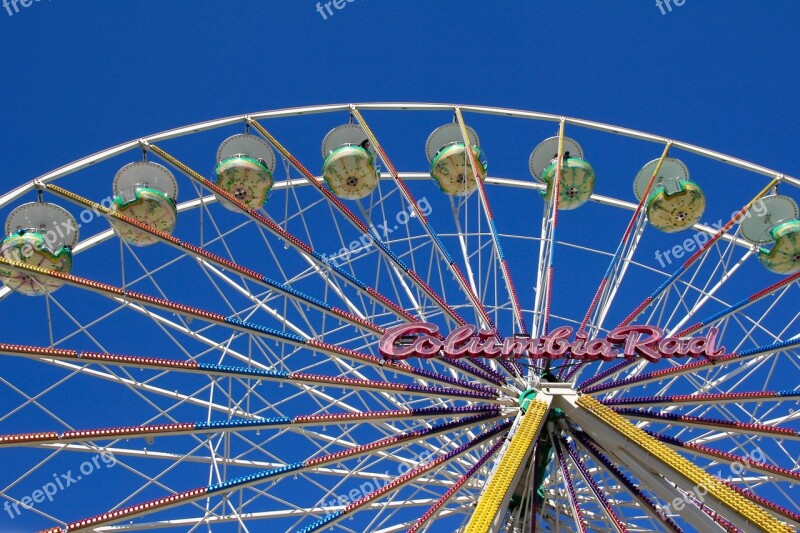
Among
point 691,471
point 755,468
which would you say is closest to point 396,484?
point 691,471

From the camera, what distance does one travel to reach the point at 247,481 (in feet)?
41.9

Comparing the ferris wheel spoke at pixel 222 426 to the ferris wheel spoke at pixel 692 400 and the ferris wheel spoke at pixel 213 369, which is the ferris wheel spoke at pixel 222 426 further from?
the ferris wheel spoke at pixel 692 400

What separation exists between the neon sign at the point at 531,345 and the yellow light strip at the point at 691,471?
1278 mm

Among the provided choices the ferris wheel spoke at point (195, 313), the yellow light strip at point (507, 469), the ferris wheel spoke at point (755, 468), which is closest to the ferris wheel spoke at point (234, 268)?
the ferris wheel spoke at point (195, 313)

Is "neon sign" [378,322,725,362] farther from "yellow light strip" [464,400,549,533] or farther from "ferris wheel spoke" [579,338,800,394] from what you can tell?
"yellow light strip" [464,400,549,533]

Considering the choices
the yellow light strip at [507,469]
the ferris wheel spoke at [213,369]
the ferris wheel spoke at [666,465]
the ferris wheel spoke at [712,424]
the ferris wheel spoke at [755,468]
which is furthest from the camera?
the ferris wheel spoke at [712,424]

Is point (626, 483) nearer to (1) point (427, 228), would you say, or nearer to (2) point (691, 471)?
(2) point (691, 471)

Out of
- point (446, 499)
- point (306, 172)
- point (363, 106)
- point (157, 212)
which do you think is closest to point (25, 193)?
point (157, 212)

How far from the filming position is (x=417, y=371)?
14.0 meters

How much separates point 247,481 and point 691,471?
5909 mm

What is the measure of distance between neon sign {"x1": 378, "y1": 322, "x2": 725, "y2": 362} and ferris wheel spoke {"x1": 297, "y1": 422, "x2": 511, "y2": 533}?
123 centimetres

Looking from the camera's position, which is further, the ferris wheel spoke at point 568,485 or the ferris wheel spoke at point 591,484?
the ferris wheel spoke at point 568,485

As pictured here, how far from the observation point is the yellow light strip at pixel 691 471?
36.7 ft

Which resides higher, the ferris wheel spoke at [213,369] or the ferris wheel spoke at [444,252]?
the ferris wheel spoke at [444,252]
